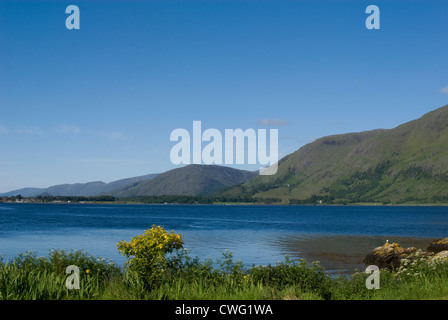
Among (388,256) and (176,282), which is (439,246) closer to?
→ (388,256)

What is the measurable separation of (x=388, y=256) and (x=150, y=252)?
3582 cm

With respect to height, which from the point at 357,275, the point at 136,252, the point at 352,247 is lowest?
the point at 352,247

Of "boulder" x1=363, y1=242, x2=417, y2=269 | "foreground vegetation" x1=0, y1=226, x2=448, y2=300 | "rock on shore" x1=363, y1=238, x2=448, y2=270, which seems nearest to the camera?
"foreground vegetation" x1=0, y1=226, x2=448, y2=300

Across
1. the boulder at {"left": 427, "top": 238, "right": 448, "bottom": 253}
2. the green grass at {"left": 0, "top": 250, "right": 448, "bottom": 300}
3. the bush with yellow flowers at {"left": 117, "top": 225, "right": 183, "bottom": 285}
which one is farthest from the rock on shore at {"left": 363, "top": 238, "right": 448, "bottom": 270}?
the bush with yellow flowers at {"left": 117, "top": 225, "right": 183, "bottom": 285}

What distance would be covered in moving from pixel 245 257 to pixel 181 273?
3460 cm

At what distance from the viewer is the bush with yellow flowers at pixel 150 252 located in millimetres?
16984

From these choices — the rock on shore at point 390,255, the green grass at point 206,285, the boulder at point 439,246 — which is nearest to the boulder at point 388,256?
the rock on shore at point 390,255

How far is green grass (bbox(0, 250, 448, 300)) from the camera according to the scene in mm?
13625

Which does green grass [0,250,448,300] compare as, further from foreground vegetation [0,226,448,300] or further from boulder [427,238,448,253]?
boulder [427,238,448,253]

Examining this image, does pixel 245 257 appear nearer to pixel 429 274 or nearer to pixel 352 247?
pixel 352 247

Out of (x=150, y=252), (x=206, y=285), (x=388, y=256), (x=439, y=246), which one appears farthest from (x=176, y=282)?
(x=439, y=246)

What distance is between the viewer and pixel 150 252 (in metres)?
17.7

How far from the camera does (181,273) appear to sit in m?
18.9
